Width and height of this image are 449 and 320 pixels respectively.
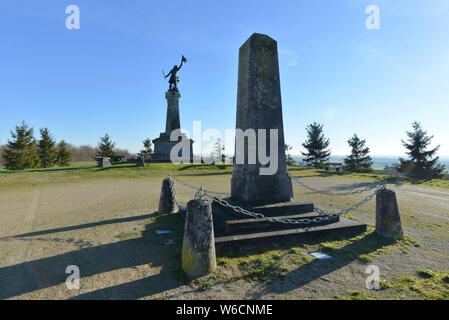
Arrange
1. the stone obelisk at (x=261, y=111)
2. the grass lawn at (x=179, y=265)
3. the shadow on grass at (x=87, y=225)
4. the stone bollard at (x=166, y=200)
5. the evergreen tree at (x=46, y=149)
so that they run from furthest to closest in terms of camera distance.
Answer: the evergreen tree at (x=46, y=149), the stone bollard at (x=166, y=200), the stone obelisk at (x=261, y=111), the shadow on grass at (x=87, y=225), the grass lawn at (x=179, y=265)

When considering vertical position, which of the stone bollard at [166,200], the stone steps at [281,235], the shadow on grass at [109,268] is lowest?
the shadow on grass at [109,268]

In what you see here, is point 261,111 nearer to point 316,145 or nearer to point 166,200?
point 166,200

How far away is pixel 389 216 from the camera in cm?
434

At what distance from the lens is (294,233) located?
412 centimetres

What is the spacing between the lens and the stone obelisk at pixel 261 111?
5066 mm

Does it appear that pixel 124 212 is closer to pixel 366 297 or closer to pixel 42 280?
pixel 42 280

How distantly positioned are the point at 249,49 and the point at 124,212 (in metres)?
6.07

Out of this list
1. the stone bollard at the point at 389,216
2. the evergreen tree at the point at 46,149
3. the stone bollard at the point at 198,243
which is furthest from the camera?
the evergreen tree at the point at 46,149

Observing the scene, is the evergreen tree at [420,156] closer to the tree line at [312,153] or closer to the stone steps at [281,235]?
the tree line at [312,153]

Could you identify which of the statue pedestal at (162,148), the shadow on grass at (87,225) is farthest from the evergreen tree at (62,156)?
the shadow on grass at (87,225)

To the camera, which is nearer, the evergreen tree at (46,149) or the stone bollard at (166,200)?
the stone bollard at (166,200)

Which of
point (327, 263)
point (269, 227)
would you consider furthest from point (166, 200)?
point (327, 263)

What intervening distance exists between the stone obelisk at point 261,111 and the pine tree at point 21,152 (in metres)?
31.4
